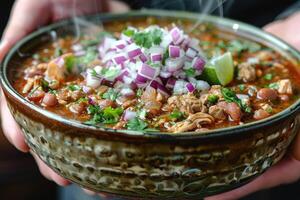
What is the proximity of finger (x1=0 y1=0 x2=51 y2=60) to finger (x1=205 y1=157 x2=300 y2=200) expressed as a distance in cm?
89

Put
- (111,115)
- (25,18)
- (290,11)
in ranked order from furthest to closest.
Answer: (290,11) → (25,18) → (111,115)

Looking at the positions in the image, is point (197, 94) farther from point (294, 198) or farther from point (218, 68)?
point (294, 198)

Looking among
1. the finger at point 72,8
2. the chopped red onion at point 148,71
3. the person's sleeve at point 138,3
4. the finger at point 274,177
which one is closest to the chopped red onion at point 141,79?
the chopped red onion at point 148,71

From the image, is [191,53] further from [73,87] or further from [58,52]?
[58,52]

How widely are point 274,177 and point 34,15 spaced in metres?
1.04

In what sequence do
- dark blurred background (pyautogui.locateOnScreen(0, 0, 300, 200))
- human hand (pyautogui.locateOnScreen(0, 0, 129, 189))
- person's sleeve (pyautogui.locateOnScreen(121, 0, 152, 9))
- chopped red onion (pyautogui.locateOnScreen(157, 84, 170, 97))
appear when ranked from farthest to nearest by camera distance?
dark blurred background (pyautogui.locateOnScreen(0, 0, 300, 200)), person's sleeve (pyautogui.locateOnScreen(121, 0, 152, 9)), human hand (pyautogui.locateOnScreen(0, 0, 129, 189)), chopped red onion (pyautogui.locateOnScreen(157, 84, 170, 97))

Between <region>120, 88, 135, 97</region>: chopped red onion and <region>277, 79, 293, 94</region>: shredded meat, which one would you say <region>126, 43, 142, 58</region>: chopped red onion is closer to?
<region>120, 88, 135, 97</region>: chopped red onion

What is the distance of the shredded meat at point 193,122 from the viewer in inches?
Answer: 47.3

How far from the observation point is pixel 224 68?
147cm

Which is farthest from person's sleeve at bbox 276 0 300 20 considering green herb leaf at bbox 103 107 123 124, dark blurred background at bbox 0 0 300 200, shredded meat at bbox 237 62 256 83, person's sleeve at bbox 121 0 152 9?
dark blurred background at bbox 0 0 300 200

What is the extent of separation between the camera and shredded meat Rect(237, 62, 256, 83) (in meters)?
1.51

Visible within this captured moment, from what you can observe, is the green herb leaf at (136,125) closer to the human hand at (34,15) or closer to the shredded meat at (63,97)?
the shredded meat at (63,97)

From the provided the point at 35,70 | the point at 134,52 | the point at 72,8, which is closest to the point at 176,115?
the point at 134,52

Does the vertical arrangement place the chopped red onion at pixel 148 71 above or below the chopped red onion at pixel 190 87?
above
